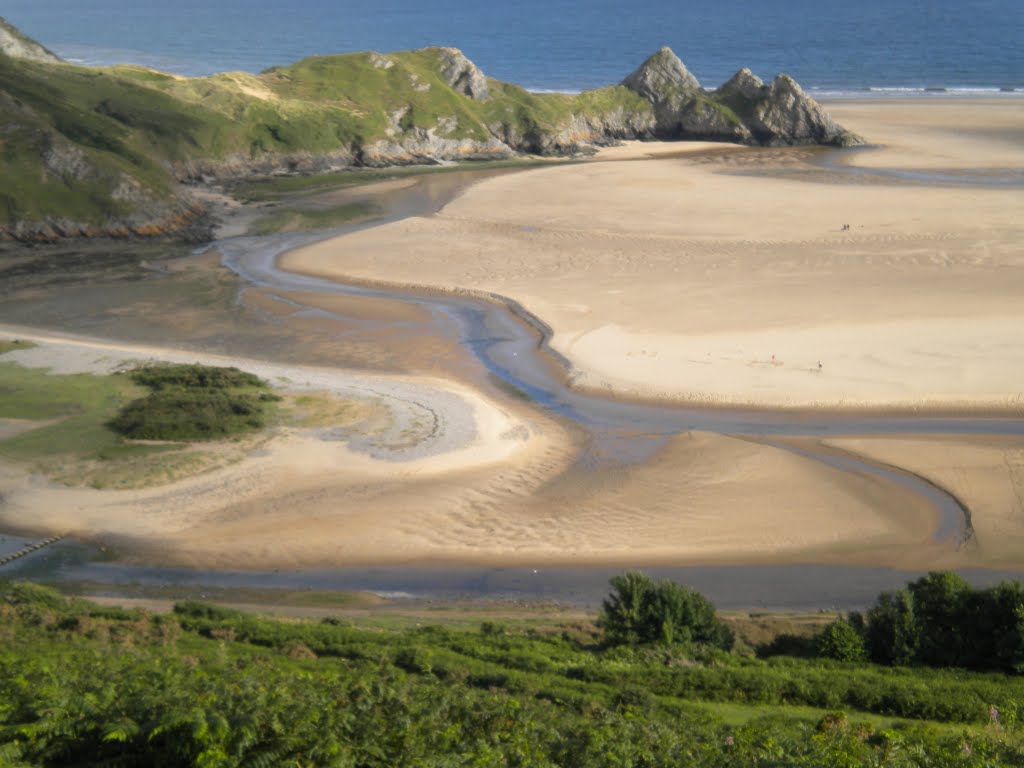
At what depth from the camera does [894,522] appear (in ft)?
72.5

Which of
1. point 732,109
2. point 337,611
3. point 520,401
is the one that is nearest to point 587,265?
point 520,401

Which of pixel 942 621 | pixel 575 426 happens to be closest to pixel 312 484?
pixel 575 426

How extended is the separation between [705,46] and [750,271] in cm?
11931

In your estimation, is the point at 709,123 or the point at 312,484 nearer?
the point at 312,484

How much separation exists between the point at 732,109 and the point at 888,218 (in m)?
35.3

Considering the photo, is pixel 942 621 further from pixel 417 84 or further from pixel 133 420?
pixel 417 84

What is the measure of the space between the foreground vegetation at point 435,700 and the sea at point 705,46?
9694 cm

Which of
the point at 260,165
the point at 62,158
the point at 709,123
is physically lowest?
the point at 62,158

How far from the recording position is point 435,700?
38.0 feet

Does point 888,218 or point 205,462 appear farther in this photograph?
point 888,218

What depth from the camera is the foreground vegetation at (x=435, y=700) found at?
9.86 meters

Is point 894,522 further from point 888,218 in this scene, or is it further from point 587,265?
point 888,218

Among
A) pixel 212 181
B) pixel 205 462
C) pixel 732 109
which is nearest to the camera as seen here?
pixel 205 462

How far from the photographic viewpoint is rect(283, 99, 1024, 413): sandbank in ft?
99.1
